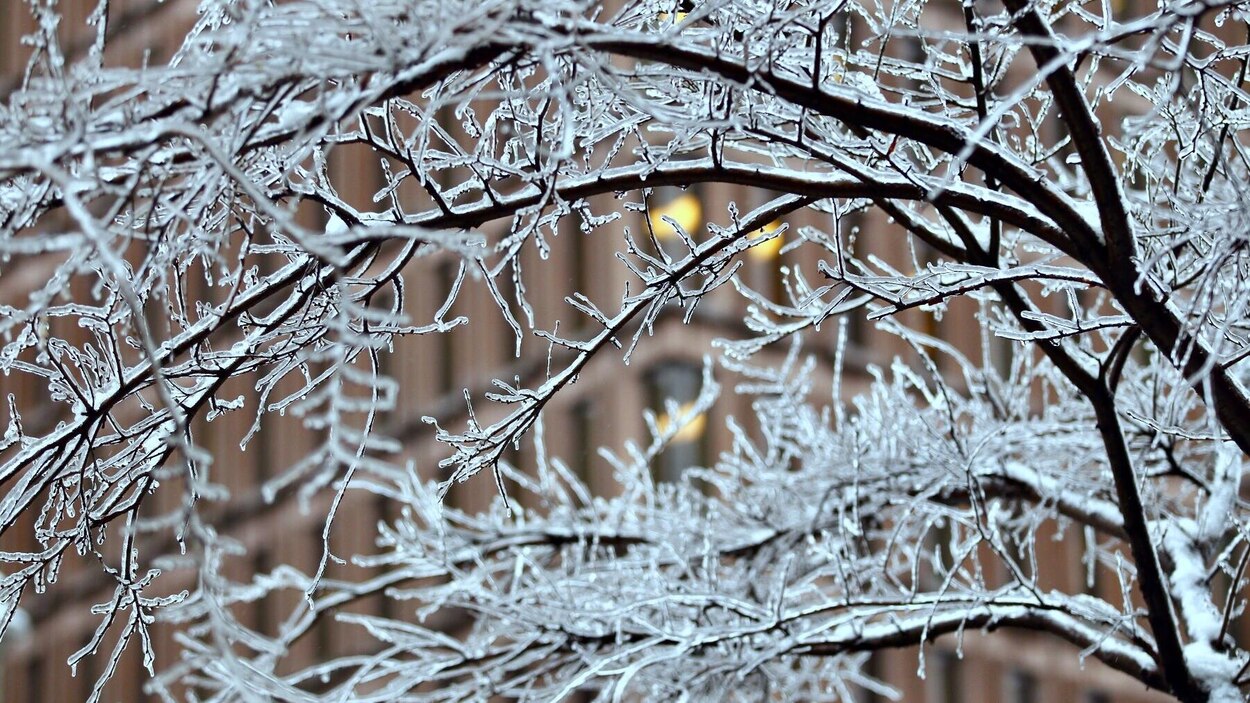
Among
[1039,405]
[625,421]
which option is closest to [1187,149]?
[625,421]

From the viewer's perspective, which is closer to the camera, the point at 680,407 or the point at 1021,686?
the point at 680,407

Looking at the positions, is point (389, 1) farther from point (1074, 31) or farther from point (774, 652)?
point (1074, 31)

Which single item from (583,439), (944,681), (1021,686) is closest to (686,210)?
(583,439)

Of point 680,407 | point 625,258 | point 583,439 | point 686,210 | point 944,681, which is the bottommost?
point 625,258

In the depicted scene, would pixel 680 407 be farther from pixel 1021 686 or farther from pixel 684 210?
pixel 1021 686

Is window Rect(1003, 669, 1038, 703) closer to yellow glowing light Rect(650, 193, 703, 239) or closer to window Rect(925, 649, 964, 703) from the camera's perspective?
window Rect(925, 649, 964, 703)

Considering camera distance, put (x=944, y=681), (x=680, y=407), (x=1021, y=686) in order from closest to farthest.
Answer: (x=680, y=407) < (x=944, y=681) < (x=1021, y=686)

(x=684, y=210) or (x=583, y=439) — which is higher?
(x=684, y=210)

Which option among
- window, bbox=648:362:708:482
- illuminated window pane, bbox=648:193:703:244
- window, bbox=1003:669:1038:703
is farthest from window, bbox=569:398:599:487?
window, bbox=1003:669:1038:703
